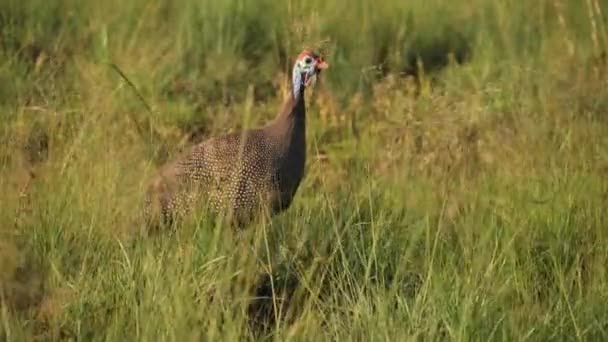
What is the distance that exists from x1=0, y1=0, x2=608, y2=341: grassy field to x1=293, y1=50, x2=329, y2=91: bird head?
16 centimetres

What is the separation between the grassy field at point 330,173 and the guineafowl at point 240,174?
0.07 meters

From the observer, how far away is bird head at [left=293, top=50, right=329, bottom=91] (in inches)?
155

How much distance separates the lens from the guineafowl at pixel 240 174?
3590 millimetres

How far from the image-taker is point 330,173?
450 cm

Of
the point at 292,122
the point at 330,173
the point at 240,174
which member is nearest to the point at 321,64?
the point at 292,122

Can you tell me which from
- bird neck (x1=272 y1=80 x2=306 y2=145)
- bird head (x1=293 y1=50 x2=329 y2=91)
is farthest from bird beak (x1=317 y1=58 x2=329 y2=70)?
bird neck (x1=272 y1=80 x2=306 y2=145)

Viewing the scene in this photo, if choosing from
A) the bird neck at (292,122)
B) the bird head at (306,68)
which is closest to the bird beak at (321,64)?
the bird head at (306,68)

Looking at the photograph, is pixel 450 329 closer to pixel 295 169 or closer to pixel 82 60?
pixel 295 169

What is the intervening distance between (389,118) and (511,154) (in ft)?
2.38

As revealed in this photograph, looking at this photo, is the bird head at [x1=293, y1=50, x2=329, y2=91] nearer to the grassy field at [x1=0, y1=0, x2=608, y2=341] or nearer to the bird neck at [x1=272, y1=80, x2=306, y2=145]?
the bird neck at [x1=272, y1=80, x2=306, y2=145]

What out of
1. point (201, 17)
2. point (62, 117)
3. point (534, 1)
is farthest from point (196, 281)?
point (534, 1)

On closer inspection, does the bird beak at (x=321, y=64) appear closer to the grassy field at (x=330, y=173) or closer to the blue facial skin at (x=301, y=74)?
the blue facial skin at (x=301, y=74)

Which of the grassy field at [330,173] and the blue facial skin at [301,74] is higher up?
the blue facial skin at [301,74]

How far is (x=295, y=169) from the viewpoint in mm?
3795
